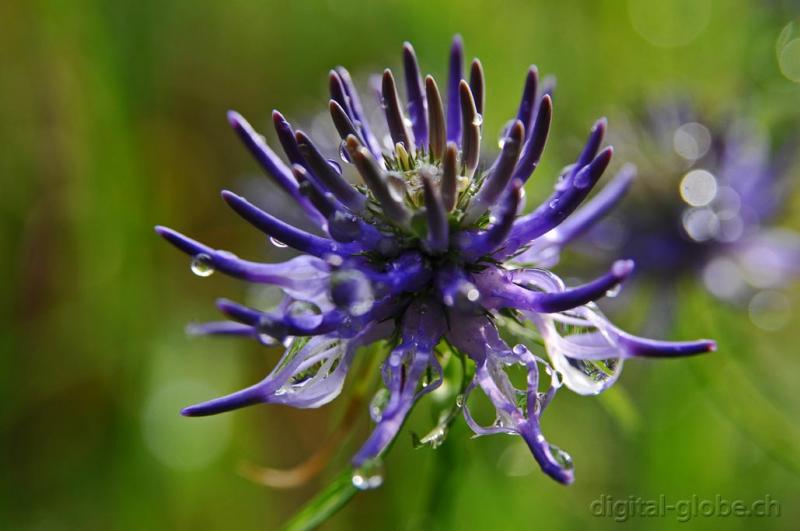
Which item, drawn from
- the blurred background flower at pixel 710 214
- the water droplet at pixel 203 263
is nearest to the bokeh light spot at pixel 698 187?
the blurred background flower at pixel 710 214

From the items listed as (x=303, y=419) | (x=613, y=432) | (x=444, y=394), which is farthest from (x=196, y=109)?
(x=444, y=394)

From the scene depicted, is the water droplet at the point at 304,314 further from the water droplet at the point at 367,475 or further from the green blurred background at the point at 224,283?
the green blurred background at the point at 224,283

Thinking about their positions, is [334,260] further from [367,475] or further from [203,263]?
[367,475]

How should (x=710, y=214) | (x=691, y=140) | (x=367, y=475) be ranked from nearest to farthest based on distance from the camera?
(x=367, y=475), (x=710, y=214), (x=691, y=140)

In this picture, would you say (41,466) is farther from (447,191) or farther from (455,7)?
(455,7)

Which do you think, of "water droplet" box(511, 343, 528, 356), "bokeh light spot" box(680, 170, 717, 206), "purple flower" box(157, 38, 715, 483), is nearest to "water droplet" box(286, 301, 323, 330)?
"purple flower" box(157, 38, 715, 483)

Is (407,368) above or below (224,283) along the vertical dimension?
above

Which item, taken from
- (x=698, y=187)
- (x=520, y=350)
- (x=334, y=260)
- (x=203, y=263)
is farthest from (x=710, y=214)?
(x=203, y=263)
